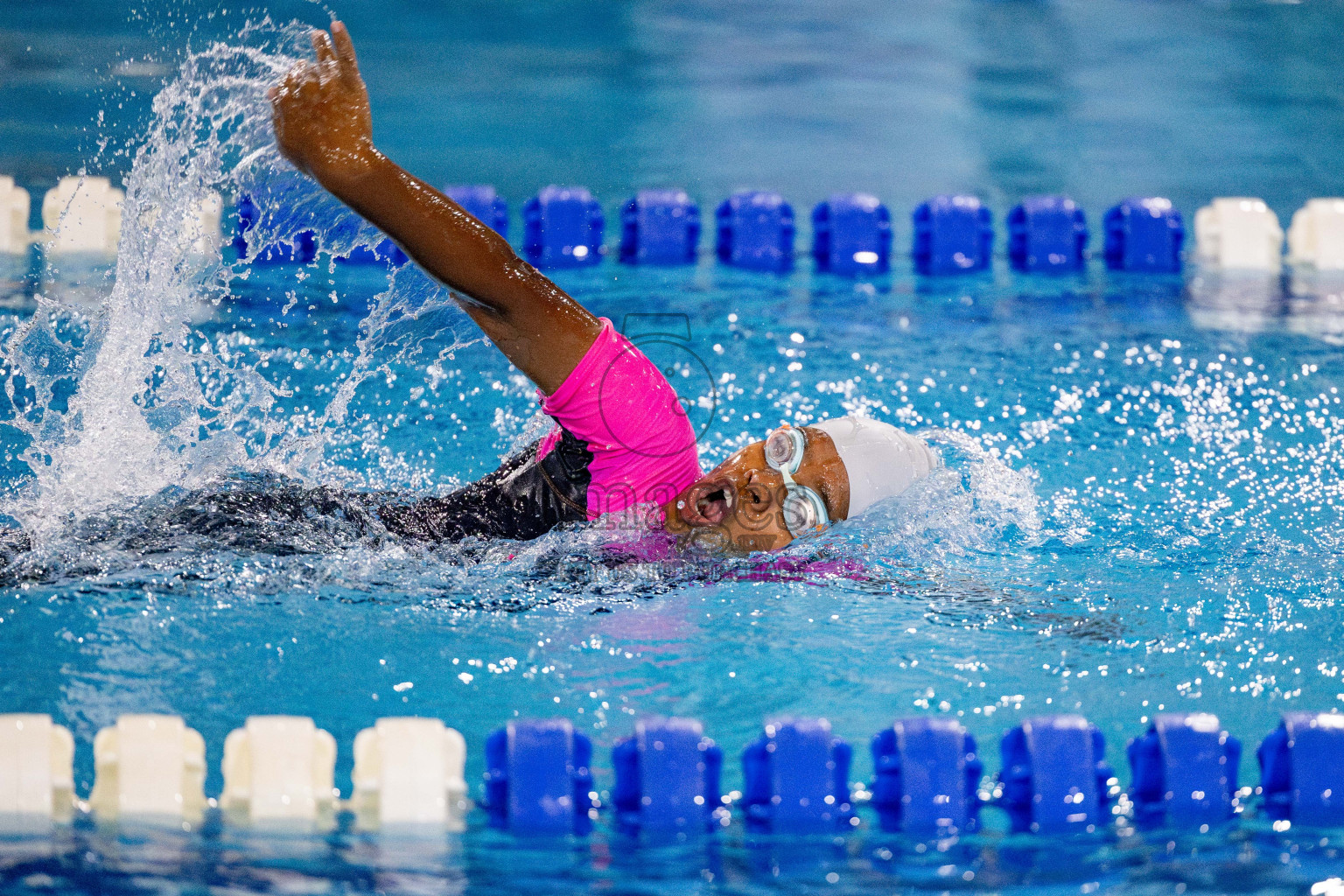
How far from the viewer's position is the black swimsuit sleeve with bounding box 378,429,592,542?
276 centimetres

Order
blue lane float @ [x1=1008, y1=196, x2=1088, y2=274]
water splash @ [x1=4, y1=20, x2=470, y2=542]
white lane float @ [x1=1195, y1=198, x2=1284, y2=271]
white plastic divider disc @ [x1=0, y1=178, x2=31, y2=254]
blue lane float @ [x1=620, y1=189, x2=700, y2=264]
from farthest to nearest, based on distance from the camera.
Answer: white lane float @ [x1=1195, y1=198, x2=1284, y2=271], blue lane float @ [x1=1008, y1=196, x2=1088, y2=274], blue lane float @ [x1=620, y1=189, x2=700, y2=264], white plastic divider disc @ [x1=0, y1=178, x2=31, y2=254], water splash @ [x1=4, y1=20, x2=470, y2=542]

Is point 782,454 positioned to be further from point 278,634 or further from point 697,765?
point 278,634

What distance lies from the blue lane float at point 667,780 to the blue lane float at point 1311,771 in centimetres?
101

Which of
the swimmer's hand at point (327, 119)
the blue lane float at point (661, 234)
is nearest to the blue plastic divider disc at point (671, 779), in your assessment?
the swimmer's hand at point (327, 119)

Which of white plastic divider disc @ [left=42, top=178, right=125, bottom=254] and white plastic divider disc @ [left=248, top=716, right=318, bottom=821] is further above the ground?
white plastic divider disc @ [left=42, top=178, right=125, bottom=254]

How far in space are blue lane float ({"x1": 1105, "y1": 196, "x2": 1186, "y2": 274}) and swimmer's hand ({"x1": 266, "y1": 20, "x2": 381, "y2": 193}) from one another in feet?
13.5

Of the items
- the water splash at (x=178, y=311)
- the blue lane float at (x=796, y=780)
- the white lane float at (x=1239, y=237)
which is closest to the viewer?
the blue lane float at (x=796, y=780)

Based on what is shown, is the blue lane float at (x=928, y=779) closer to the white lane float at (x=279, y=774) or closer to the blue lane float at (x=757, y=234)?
the white lane float at (x=279, y=774)

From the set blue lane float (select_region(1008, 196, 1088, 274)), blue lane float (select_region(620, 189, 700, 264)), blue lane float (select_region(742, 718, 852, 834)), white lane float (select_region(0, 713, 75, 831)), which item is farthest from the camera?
blue lane float (select_region(1008, 196, 1088, 274))

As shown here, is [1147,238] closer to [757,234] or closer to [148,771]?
[757,234]

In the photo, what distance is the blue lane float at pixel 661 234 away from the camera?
220 inches

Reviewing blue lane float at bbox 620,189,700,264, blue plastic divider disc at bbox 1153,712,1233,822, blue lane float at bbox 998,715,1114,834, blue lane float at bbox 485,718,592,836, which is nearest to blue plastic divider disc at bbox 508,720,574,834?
blue lane float at bbox 485,718,592,836

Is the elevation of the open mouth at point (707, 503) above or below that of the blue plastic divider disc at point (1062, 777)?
above

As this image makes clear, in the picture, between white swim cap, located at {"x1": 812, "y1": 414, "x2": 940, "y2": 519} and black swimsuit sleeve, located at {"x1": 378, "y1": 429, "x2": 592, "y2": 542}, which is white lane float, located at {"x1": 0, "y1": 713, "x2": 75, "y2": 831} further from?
white swim cap, located at {"x1": 812, "y1": 414, "x2": 940, "y2": 519}
